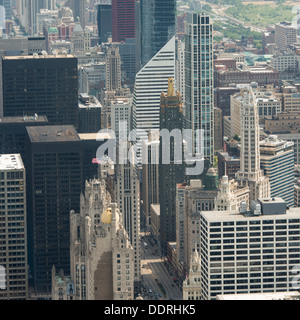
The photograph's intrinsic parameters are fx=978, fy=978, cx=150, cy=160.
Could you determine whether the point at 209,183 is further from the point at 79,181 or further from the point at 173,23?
the point at 173,23

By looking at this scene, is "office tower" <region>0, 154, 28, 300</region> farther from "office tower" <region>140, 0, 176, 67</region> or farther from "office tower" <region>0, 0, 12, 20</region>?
"office tower" <region>0, 0, 12, 20</region>

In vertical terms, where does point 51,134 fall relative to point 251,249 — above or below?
above

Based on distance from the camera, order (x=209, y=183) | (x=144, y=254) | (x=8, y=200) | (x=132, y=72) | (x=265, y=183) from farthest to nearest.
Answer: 1. (x=132, y=72)
2. (x=144, y=254)
3. (x=265, y=183)
4. (x=209, y=183)
5. (x=8, y=200)

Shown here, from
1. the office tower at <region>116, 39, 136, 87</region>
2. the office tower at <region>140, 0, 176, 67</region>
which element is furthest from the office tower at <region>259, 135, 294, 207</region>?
the office tower at <region>116, 39, 136, 87</region>

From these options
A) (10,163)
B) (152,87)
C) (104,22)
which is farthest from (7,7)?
(10,163)

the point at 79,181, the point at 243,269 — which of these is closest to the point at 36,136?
the point at 79,181
